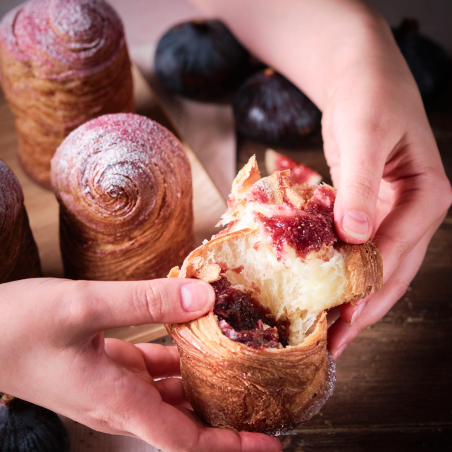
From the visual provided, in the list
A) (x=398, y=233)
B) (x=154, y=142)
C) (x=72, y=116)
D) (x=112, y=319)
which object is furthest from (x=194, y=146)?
(x=112, y=319)

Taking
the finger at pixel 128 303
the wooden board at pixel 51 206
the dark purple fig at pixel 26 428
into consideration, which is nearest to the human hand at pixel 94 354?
the finger at pixel 128 303

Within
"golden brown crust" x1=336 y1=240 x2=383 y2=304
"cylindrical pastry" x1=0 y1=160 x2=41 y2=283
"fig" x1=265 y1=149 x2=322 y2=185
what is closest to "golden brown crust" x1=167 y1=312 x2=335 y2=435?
"golden brown crust" x1=336 y1=240 x2=383 y2=304

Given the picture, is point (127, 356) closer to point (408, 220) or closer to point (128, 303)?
point (128, 303)

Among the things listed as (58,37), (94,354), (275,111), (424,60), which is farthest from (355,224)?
(424,60)

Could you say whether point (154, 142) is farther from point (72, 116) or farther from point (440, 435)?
point (440, 435)

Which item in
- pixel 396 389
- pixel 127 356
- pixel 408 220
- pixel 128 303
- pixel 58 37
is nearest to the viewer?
pixel 128 303
